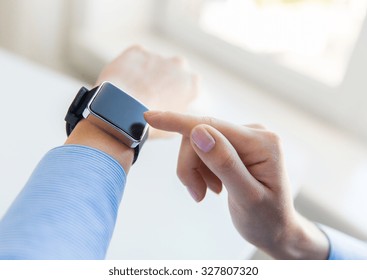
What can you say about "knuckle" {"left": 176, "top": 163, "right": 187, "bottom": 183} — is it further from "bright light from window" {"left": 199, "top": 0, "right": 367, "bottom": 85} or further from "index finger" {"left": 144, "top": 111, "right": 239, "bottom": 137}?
"bright light from window" {"left": 199, "top": 0, "right": 367, "bottom": 85}

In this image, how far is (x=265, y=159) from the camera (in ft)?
1.78

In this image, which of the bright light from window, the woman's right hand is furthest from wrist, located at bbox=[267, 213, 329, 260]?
the bright light from window

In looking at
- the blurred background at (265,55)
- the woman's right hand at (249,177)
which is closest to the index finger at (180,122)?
the woman's right hand at (249,177)

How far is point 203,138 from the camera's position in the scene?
0.48m

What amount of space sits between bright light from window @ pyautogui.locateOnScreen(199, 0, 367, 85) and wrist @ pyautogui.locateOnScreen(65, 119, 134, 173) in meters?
0.60

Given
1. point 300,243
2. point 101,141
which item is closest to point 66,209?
point 101,141

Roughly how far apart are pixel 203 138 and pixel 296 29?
681 millimetres

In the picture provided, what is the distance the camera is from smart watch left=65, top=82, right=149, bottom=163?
0.57 m

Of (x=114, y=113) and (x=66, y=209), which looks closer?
(x=66, y=209)

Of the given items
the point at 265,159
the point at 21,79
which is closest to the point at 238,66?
the point at 21,79

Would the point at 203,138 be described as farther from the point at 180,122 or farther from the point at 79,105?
the point at 79,105

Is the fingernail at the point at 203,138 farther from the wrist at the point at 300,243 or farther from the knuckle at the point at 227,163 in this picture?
the wrist at the point at 300,243

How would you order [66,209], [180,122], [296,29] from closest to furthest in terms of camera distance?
[66,209], [180,122], [296,29]
